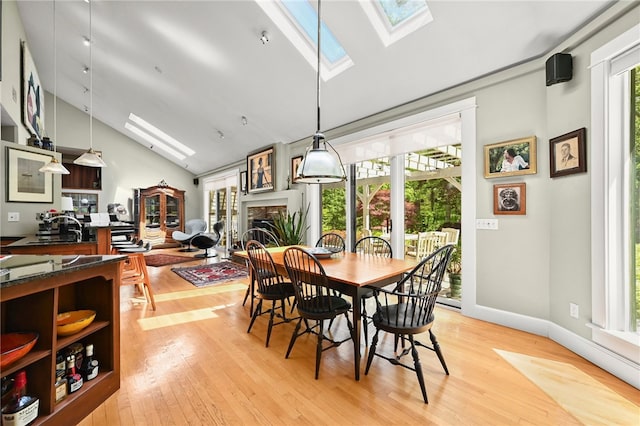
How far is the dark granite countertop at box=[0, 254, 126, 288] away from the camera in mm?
1184

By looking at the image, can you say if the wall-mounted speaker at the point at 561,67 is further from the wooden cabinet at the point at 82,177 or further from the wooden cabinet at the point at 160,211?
the wooden cabinet at the point at 82,177

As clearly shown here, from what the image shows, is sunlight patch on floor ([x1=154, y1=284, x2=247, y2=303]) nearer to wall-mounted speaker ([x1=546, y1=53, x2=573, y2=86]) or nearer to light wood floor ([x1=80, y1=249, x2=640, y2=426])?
light wood floor ([x1=80, y1=249, x2=640, y2=426])

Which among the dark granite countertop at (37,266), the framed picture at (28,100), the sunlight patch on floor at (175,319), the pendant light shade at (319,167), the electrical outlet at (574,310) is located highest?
the framed picture at (28,100)

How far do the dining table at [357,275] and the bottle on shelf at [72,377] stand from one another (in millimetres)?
1383

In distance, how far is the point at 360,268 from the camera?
2.19 m

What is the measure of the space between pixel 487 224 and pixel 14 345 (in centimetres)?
343

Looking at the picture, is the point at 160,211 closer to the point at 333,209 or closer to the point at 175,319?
the point at 333,209

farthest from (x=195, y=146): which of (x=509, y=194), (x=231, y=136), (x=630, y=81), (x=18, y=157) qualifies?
(x=630, y=81)

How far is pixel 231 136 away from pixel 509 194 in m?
5.07

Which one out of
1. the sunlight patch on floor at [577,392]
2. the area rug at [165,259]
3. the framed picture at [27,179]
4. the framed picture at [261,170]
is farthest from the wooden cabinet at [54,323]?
the area rug at [165,259]

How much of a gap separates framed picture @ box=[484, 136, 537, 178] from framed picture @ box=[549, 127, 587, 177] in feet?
0.47

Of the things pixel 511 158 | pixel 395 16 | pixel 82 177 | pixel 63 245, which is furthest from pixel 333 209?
pixel 82 177

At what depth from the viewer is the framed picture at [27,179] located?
324 cm

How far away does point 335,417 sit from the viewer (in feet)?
4.98
